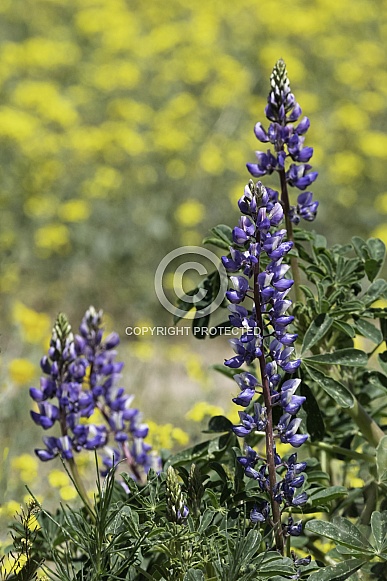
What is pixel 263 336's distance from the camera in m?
1.79

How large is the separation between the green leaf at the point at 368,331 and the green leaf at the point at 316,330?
0.46ft

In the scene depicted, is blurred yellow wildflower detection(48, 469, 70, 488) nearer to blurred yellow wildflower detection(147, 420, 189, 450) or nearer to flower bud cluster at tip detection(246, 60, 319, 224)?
blurred yellow wildflower detection(147, 420, 189, 450)

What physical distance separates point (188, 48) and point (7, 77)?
79.1 inches

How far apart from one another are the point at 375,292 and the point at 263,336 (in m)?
0.56

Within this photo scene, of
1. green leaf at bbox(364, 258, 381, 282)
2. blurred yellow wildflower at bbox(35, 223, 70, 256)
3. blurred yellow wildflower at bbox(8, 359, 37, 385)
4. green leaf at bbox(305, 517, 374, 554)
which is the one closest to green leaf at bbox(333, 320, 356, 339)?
green leaf at bbox(364, 258, 381, 282)

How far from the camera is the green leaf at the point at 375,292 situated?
2.20 meters

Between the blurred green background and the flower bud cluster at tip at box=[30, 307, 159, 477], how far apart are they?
57 cm

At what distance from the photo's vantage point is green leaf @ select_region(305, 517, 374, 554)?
5.70ft

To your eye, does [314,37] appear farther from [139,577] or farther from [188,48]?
[139,577]

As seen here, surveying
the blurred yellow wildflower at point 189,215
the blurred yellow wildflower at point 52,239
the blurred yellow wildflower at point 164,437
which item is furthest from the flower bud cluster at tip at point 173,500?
the blurred yellow wildflower at point 189,215

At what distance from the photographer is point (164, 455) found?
254cm

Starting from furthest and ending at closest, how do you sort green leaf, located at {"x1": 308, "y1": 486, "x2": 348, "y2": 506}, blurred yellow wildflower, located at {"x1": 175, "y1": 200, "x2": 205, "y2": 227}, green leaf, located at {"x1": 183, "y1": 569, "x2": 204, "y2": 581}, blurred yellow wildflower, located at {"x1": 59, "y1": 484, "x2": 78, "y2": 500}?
blurred yellow wildflower, located at {"x1": 175, "y1": 200, "x2": 205, "y2": 227} < blurred yellow wildflower, located at {"x1": 59, "y1": 484, "x2": 78, "y2": 500} < green leaf, located at {"x1": 308, "y1": 486, "x2": 348, "y2": 506} < green leaf, located at {"x1": 183, "y1": 569, "x2": 204, "y2": 581}

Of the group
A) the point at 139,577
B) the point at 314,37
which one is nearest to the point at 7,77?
the point at 314,37

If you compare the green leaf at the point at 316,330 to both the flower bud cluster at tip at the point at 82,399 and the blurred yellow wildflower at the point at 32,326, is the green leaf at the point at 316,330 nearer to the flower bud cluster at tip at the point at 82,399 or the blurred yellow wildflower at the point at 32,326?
the flower bud cluster at tip at the point at 82,399
